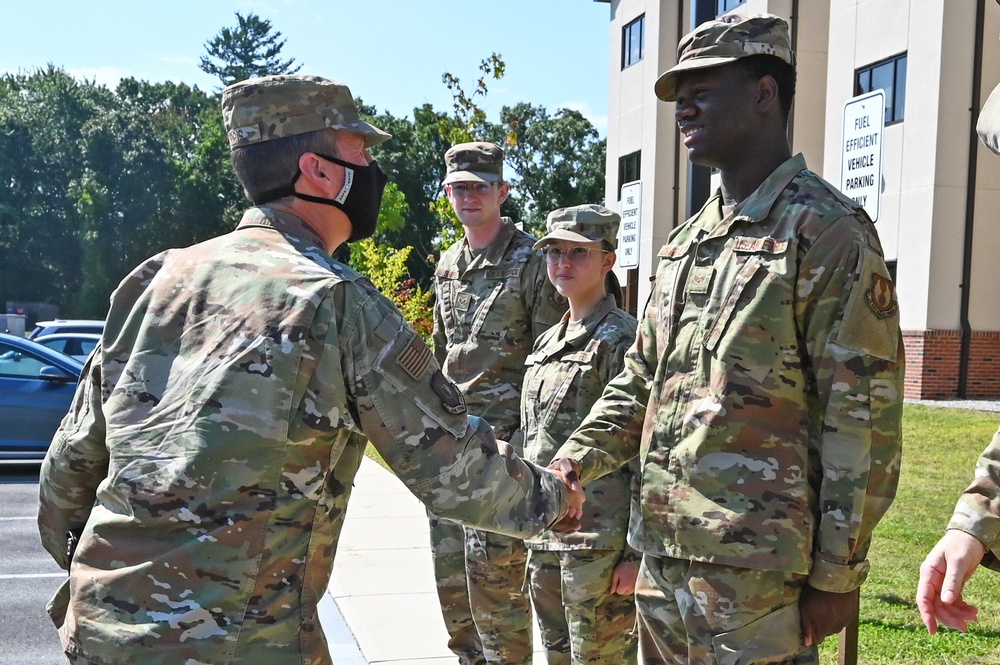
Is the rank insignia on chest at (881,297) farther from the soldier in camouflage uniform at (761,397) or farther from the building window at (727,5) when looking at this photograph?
the building window at (727,5)

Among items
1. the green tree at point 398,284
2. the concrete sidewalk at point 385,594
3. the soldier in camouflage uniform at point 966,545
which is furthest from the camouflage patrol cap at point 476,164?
the green tree at point 398,284

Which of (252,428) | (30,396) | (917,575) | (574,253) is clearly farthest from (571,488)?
(30,396)

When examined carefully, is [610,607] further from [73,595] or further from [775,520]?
[73,595]

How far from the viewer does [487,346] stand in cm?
483

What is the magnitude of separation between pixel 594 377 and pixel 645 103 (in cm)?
2346

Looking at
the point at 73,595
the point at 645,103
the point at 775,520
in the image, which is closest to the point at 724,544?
the point at 775,520

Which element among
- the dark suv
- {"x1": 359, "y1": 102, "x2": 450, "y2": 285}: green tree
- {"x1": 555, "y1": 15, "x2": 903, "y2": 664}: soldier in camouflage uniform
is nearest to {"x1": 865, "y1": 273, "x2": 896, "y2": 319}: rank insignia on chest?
{"x1": 555, "y1": 15, "x2": 903, "y2": 664}: soldier in camouflage uniform

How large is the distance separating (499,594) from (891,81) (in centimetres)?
1574

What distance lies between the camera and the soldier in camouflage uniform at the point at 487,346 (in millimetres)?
4480

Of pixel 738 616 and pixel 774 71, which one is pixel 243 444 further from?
pixel 774 71

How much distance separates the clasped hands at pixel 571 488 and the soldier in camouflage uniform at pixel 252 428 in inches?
19.1

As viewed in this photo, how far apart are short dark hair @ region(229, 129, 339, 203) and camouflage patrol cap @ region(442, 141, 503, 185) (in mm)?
2459

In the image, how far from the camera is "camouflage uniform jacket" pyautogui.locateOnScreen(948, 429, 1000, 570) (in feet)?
6.60

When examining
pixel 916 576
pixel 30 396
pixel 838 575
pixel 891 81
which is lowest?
pixel 916 576
